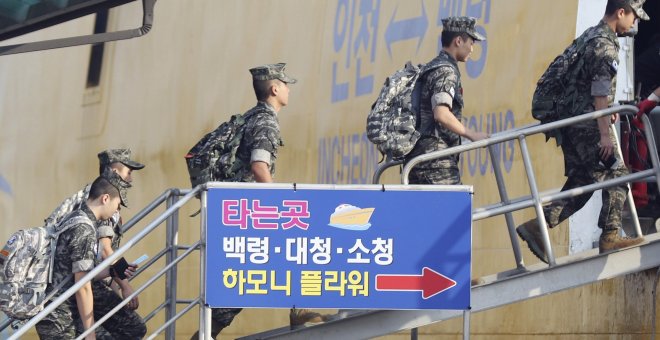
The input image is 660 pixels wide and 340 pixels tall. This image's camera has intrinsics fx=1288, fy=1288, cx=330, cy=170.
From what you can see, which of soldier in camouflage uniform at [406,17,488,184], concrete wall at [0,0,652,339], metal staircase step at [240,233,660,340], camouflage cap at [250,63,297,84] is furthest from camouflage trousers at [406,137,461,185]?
concrete wall at [0,0,652,339]

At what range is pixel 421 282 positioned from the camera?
18.9 feet

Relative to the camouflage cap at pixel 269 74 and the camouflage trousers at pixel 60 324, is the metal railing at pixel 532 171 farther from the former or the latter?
the camouflage trousers at pixel 60 324

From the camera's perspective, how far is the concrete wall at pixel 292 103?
740 cm

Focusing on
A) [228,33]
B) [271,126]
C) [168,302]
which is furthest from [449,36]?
[228,33]

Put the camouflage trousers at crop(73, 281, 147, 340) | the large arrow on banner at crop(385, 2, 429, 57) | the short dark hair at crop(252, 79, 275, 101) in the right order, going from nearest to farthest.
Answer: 1. the camouflage trousers at crop(73, 281, 147, 340)
2. the short dark hair at crop(252, 79, 275, 101)
3. the large arrow on banner at crop(385, 2, 429, 57)

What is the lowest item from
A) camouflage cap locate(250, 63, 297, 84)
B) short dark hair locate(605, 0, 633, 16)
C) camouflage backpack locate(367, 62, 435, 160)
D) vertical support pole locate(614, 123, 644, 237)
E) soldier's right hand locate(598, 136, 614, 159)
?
vertical support pole locate(614, 123, 644, 237)

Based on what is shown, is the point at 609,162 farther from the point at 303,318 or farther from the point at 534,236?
the point at 303,318

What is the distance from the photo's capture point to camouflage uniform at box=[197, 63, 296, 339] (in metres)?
6.62

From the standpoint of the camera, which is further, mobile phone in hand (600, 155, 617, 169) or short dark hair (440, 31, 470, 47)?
short dark hair (440, 31, 470, 47)

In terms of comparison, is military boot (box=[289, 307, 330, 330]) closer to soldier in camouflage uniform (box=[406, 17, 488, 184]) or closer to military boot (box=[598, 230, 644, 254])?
soldier in camouflage uniform (box=[406, 17, 488, 184])

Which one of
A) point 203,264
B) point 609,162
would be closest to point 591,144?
point 609,162

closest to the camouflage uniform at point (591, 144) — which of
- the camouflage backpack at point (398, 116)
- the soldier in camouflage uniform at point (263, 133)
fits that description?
the camouflage backpack at point (398, 116)

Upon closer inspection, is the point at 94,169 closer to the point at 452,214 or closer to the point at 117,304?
the point at 117,304

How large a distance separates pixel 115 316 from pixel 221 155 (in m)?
1.03
